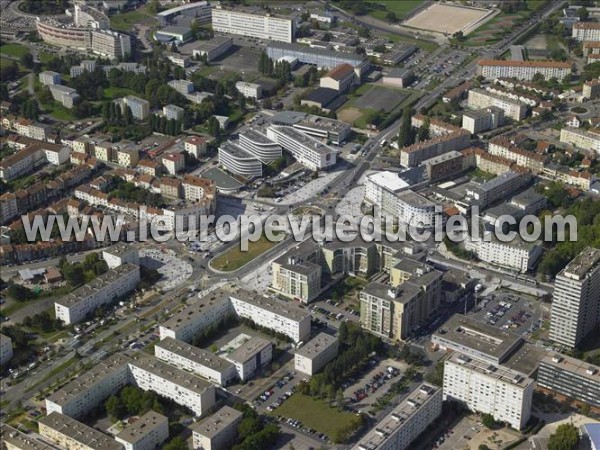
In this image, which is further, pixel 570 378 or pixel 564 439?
pixel 570 378

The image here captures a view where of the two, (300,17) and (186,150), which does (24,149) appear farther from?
(300,17)

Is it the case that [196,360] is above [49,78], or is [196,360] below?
below

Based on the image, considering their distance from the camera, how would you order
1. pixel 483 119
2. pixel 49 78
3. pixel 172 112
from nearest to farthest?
pixel 483 119
pixel 172 112
pixel 49 78

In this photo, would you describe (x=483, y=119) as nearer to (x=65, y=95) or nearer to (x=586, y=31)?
(x=586, y=31)

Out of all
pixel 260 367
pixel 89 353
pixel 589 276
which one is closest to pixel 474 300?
pixel 589 276

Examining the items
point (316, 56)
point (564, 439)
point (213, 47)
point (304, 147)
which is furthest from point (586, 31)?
point (564, 439)

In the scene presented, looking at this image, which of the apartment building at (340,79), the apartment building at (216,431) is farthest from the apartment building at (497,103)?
the apartment building at (216,431)

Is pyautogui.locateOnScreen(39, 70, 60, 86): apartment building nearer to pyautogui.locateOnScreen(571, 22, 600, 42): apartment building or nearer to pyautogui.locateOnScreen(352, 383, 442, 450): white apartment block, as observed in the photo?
pyautogui.locateOnScreen(571, 22, 600, 42): apartment building
